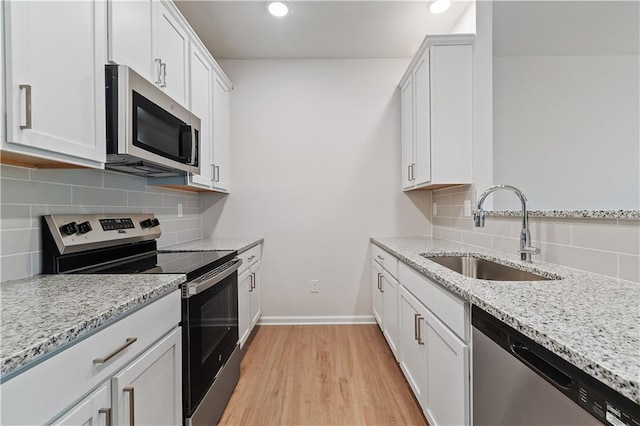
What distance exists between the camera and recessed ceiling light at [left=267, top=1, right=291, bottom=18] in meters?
2.15

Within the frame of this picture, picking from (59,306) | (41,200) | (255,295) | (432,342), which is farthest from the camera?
(255,295)

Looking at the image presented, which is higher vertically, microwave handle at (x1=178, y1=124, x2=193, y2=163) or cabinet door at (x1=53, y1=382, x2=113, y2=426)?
microwave handle at (x1=178, y1=124, x2=193, y2=163)

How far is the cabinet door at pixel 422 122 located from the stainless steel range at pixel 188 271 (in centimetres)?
157

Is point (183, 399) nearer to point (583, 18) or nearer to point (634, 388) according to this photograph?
point (634, 388)

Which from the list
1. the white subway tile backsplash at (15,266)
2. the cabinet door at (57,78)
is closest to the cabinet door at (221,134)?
the cabinet door at (57,78)

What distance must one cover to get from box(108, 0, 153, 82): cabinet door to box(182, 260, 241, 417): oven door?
1070 mm

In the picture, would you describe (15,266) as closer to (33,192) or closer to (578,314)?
(33,192)

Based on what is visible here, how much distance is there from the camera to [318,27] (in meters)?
2.46

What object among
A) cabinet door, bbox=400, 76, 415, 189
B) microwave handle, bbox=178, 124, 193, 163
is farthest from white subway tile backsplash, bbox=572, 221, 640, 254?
microwave handle, bbox=178, 124, 193, 163

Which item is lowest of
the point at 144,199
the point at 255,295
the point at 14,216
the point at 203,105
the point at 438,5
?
the point at 255,295

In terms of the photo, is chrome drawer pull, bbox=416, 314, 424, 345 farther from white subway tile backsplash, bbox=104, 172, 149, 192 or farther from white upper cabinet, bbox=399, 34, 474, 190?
white subway tile backsplash, bbox=104, 172, 149, 192

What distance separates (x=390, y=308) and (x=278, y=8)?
2357 mm

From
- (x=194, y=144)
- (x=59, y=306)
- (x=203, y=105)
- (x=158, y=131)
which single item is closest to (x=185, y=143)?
(x=194, y=144)

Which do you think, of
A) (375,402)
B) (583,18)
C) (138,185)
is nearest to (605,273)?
(375,402)
